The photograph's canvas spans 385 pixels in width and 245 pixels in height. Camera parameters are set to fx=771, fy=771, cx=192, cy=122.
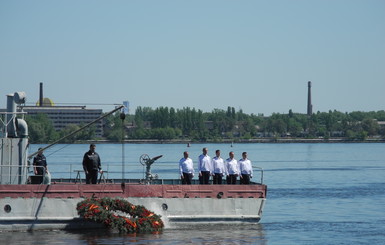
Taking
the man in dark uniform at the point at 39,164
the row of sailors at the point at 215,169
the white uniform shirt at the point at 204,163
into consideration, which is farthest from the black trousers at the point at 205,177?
the man in dark uniform at the point at 39,164

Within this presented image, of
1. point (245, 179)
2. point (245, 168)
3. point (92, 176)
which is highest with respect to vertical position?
point (245, 168)

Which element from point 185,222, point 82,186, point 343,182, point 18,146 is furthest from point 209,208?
point 343,182

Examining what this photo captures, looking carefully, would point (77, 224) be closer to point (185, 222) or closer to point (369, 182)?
point (185, 222)

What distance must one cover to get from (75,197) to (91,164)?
1326mm

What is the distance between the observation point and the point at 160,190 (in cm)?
2833

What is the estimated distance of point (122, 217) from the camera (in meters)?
27.8

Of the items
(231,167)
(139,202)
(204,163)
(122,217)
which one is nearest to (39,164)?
(122,217)

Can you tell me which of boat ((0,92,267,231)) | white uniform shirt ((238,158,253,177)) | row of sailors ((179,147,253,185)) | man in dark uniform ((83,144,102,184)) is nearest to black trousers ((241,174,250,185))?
row of sailors ((179,147,253,185))

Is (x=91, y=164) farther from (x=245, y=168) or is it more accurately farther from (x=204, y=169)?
(x=245, y=168)

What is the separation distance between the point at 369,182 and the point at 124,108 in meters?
37.5

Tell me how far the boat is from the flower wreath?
33cm

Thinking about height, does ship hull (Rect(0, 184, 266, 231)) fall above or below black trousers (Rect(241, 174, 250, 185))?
below

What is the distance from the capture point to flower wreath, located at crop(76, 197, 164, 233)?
27.1m

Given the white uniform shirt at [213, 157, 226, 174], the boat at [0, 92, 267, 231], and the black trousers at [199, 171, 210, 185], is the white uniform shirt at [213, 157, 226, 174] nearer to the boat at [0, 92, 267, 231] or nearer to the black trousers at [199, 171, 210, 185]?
the black trousers at [199, 171, 210, 185]
